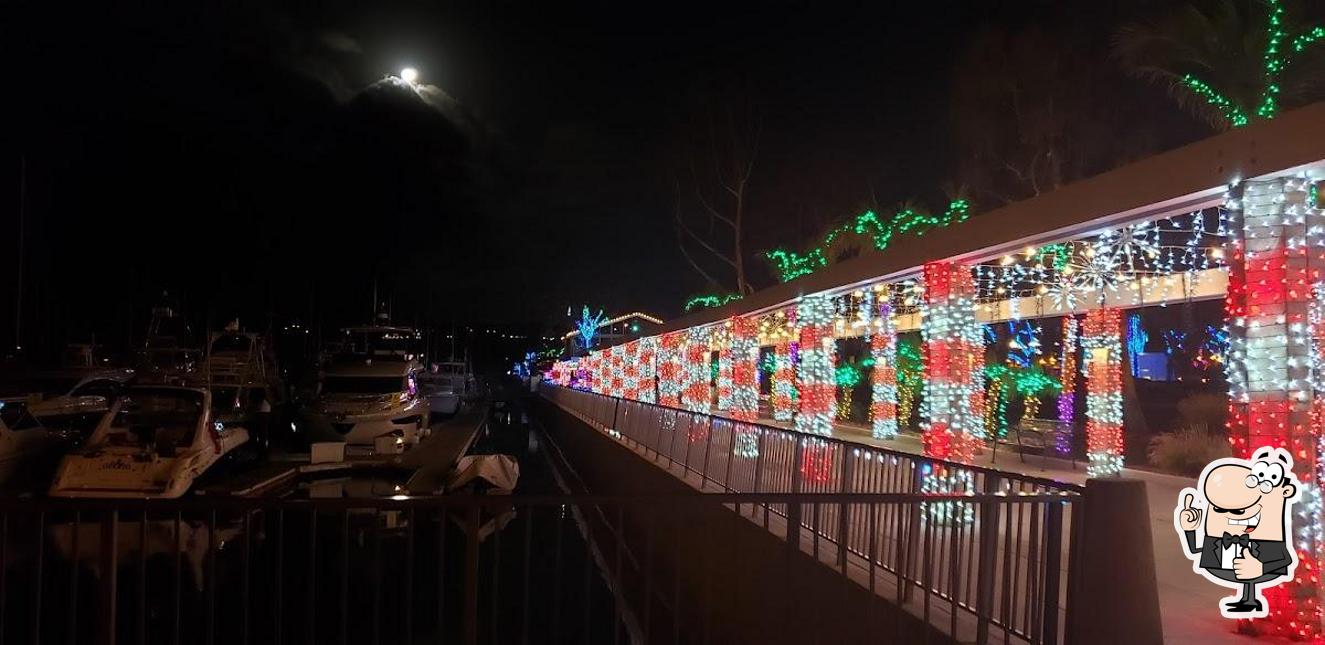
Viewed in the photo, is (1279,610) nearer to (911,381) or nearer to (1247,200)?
(1247,200)

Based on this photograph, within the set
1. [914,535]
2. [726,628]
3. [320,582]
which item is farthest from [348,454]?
[914,535]

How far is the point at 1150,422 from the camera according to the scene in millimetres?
26875

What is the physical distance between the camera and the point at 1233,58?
15.7 m

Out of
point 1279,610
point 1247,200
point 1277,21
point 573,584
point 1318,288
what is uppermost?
point 1277,21

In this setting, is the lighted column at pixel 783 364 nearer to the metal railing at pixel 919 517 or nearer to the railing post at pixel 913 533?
the metal railing at pixel 919 517

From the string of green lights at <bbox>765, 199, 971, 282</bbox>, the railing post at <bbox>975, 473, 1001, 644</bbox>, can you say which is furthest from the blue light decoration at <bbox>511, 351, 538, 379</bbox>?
the railing post at <bbox>975, 473, 1001, 644</bbox>

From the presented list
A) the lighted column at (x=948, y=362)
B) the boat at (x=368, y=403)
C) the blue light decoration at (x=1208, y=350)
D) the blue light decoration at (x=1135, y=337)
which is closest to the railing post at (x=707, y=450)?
the lighted column at (x=948, y=362)

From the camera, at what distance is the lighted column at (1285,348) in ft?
19.4

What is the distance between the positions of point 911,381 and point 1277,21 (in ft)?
47.8

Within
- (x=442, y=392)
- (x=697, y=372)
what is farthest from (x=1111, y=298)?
(x=442, y=392)

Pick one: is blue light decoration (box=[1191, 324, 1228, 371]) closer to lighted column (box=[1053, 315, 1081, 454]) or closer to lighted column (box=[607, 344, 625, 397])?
lighted column (box=[1053, 315, 1081, 454])

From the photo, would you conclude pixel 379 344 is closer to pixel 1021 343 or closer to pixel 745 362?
pixel 745 362

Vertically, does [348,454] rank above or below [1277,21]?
below

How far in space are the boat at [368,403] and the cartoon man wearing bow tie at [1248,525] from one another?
17233 millimetres
